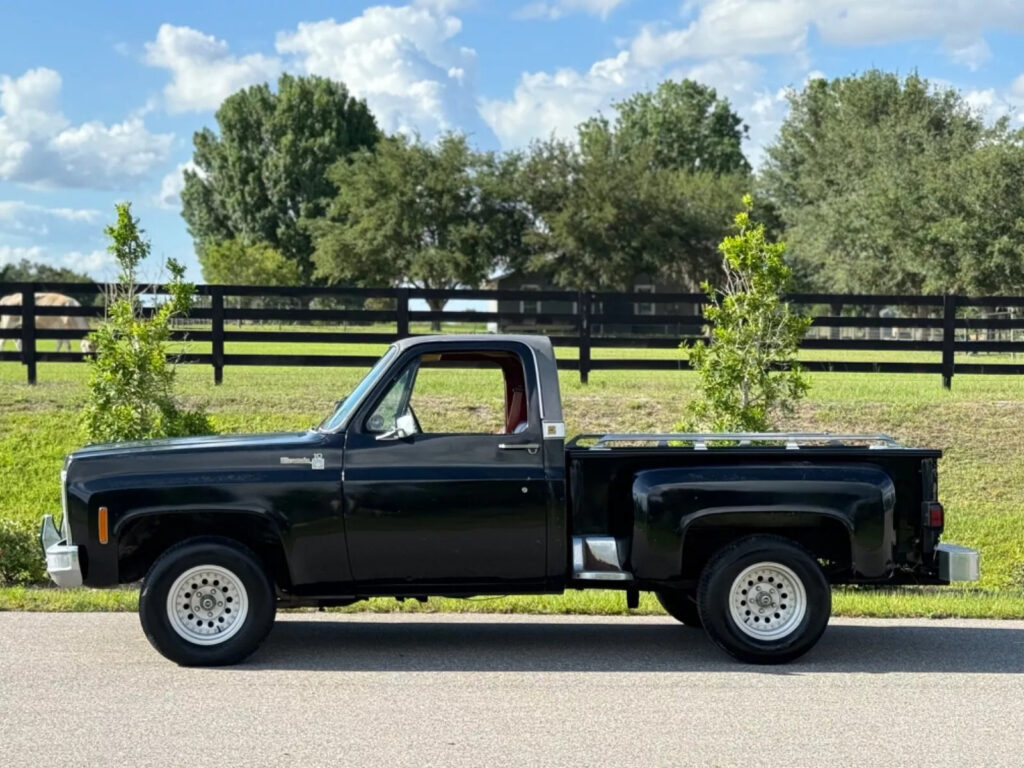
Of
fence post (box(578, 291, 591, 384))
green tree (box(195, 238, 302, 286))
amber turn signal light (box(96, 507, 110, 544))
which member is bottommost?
amber turn signal light (box(96, 507, 110, 544))

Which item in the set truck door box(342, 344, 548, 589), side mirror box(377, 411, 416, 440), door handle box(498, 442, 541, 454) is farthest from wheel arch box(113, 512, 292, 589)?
door handle box(498, 442, 541, 454)

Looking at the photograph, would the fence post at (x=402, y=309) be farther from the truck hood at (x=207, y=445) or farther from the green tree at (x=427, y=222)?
the green tree at (x=427, y=222)

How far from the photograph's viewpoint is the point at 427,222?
195 feet

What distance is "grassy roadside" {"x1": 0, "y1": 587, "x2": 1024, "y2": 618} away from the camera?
9352 millimetres

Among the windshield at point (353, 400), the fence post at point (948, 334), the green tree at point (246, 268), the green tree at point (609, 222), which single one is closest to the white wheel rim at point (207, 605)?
the windshield at point (353, 400)

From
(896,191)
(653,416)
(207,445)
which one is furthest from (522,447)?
(896,191)

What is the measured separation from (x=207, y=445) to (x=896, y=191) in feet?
150

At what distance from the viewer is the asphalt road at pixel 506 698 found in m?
5.80

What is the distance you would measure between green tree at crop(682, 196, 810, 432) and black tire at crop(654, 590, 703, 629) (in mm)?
4358

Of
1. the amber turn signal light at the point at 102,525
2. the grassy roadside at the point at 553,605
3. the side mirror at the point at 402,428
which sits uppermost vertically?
the side mirror at the point at 402,428

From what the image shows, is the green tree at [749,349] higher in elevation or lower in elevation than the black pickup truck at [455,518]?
higher

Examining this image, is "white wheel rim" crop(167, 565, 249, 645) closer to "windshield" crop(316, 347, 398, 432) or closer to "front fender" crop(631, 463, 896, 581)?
"windshield" crop(316, 347, 398, 432)

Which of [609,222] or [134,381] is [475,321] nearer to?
[134,381]

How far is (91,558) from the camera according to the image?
7578 mm
